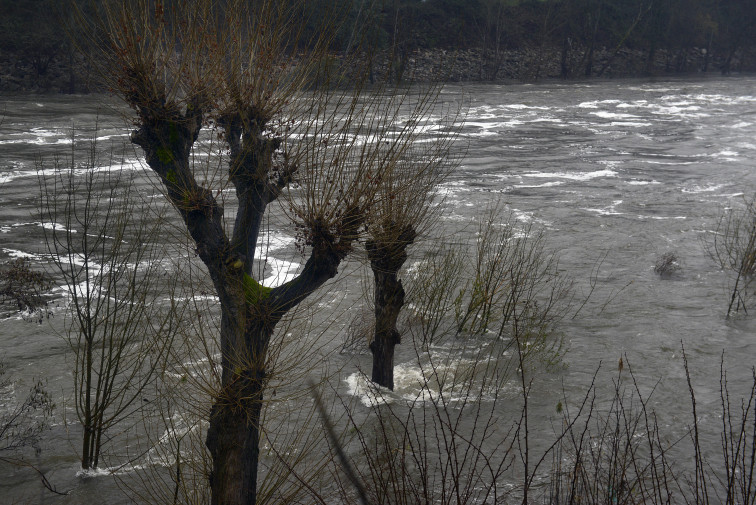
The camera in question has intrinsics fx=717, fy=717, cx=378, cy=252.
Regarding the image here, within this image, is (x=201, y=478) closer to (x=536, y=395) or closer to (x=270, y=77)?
(x=270, y=77)

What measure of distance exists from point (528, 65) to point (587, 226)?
39.7 metres

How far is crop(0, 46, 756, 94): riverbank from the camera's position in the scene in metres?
35.0

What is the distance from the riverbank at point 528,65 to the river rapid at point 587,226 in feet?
11.4

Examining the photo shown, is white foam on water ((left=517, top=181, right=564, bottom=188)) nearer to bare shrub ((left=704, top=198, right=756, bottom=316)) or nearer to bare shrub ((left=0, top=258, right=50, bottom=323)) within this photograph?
bare shrub ((left=704, top=198, right=756, bottom=316))

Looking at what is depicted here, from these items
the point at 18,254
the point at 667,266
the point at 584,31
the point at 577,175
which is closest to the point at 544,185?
the point at 577,175

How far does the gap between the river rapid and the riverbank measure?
→ 3.47 m

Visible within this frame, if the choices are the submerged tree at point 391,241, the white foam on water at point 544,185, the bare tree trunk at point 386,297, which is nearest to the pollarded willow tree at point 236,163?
the submerged tree at point 391,241

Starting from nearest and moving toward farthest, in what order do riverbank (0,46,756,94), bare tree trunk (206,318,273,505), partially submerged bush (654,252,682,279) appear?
1. bare tree trunk (206,318,273,505)
2. partially submerged bush (654,252,682,279)
3. riverbank (0,46,756,94)

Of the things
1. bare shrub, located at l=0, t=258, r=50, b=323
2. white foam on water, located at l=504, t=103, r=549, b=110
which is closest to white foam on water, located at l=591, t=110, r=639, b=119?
white foam on water, located at l=504, t=103, r=549, b=110

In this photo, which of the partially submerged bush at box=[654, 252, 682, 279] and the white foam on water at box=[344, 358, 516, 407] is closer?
the white foam on water at box=[344, 358, 516, 407]

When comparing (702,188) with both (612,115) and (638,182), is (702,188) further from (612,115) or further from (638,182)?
(612,115)

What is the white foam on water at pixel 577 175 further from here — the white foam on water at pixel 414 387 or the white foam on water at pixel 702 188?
the white foam on water at pixel 414 387

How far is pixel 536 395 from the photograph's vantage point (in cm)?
865

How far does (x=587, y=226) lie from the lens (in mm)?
16578
